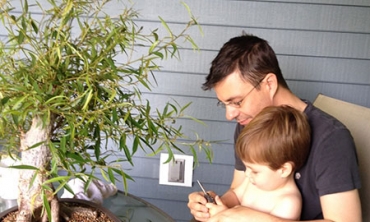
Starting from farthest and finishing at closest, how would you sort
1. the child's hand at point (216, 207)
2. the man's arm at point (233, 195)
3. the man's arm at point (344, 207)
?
the man's arm at point (233, 195) < the child's hand at point (216, 207) < the man's arm at point (344, 207)

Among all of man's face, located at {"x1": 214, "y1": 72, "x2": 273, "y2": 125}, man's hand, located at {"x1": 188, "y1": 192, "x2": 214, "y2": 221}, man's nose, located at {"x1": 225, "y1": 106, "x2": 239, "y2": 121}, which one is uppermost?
man's face, located at {"x1": 214, "y1": 72, "x2": 273, "y2": 125}

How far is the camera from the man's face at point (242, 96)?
124 cm

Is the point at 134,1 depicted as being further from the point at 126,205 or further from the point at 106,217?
the point at 106,217

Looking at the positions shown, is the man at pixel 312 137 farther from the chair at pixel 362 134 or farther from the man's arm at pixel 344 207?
the chair at pixel 362 134

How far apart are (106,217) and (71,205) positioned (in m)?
0.12

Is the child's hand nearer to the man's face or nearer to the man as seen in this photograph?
the man

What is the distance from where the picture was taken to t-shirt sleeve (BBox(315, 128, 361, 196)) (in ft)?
3.59

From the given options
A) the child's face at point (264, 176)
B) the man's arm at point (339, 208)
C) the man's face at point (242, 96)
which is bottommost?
the man's arm at point (339, 208)

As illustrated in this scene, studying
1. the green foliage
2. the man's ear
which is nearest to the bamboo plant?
the green foliage

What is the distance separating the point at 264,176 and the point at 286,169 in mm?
62

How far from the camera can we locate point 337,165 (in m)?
1.11

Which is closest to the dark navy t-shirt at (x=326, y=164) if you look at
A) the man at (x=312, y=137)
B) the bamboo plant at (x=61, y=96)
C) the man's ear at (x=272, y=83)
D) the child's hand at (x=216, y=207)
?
the man at (x=312, y=137)

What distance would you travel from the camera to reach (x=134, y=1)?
1782 mm

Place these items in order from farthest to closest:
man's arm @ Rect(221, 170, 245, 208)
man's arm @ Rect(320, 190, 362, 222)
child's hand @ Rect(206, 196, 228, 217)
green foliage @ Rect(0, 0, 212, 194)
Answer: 1. man's arm @ Rect(221, 170, 245, 208)
2. child's hand @ Rect(206, 196, 228, 217)
3. man's arm @ Rect(320, 190, 362, 222)
4. green foliage @ Rect(0, 0, 212, 194)
